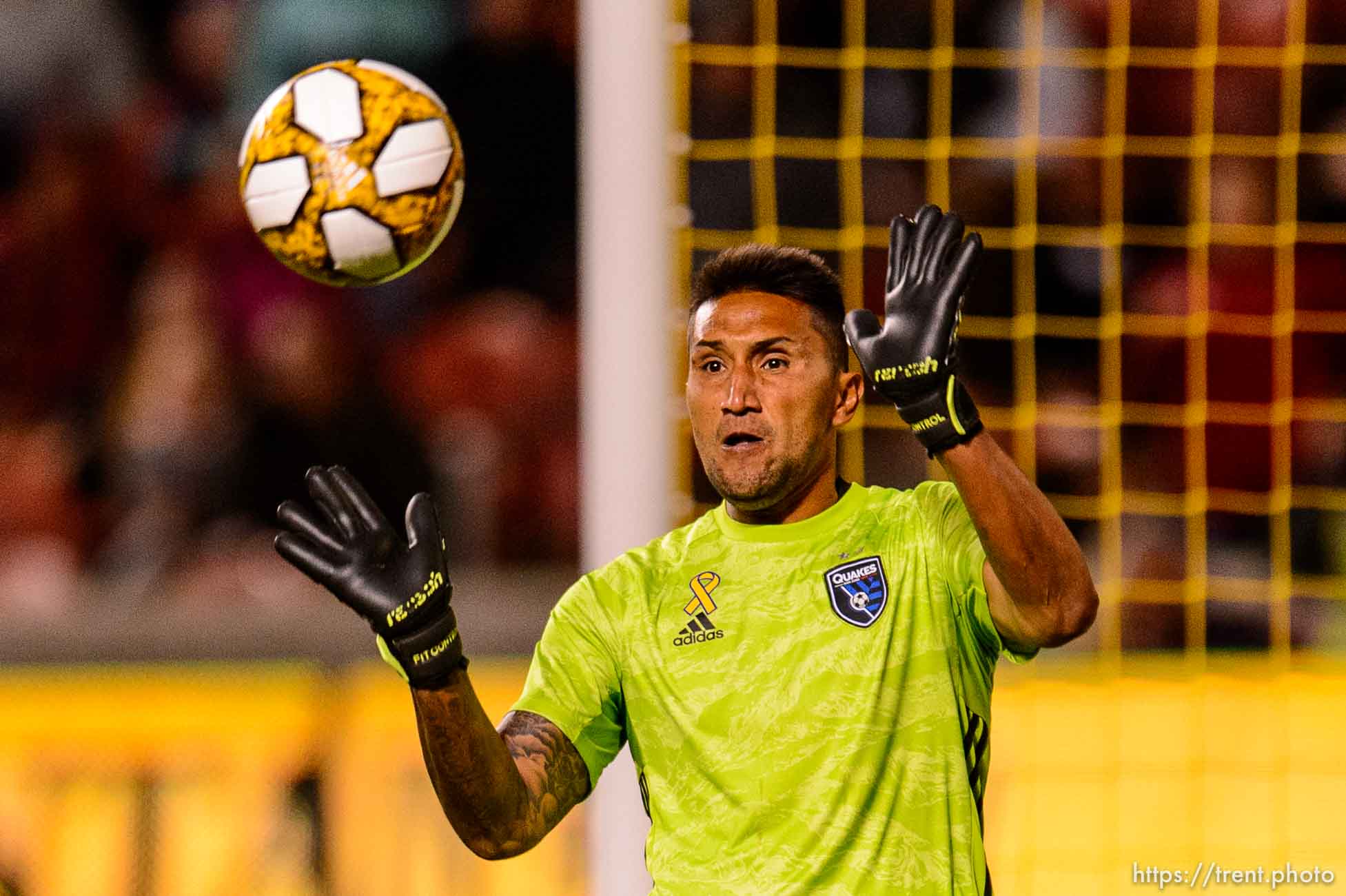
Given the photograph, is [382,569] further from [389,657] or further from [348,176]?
[348,176]

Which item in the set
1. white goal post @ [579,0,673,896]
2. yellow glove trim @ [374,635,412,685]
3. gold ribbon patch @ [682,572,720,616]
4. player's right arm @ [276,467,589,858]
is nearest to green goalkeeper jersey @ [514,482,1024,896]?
gold ribbon patch @ [682,572,720,616]

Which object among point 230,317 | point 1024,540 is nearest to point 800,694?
point 1024,540

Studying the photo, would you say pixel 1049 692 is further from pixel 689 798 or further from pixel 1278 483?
pixel 689 798

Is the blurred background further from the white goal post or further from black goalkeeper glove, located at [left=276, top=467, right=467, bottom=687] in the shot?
black goalkeeper glove, located at [left=276, top=467, right=467, bottom=687]

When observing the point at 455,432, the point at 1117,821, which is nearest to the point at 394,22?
the point at 455,432

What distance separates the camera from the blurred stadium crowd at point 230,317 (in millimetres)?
6758

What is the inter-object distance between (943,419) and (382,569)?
3.03ft

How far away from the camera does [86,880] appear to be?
16.0ft

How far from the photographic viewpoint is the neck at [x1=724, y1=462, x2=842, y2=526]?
3332mm

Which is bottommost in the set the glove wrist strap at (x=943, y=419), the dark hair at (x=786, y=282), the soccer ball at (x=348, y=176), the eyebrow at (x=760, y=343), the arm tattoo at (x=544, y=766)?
the arm tattoo at (x=544, y=766)

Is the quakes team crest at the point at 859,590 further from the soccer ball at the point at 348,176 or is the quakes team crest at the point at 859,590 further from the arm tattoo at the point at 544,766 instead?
the soccer ball at the point at 348,176

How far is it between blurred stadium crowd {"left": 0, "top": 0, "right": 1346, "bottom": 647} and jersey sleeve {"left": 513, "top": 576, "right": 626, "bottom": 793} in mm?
2510

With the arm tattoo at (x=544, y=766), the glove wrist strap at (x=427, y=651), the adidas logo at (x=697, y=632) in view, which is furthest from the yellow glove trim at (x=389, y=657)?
the adidas logo at (x=697, y=632)

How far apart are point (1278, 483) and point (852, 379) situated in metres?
3.06
